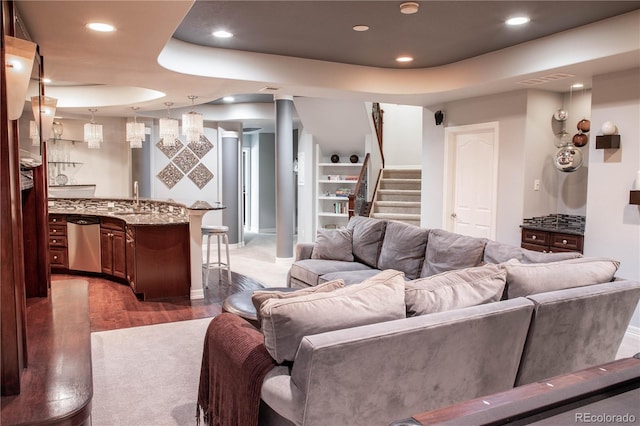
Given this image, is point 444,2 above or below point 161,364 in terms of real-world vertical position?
above

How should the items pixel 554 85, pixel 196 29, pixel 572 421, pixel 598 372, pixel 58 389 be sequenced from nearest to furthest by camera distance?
pixel 572 421 → pixel 598 372 → pixel 58 389 → pixel 196 29 → pixel 554 85

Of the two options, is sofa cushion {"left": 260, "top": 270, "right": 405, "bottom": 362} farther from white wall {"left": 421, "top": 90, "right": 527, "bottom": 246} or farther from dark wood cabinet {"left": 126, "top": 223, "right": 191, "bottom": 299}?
white wall {"left": 421, "top": 90, "right": 527, "bottom": 246}

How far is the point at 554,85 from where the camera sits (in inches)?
208

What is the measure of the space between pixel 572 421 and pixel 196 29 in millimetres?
4149

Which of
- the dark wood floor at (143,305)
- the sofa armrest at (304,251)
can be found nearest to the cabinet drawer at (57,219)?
the dark wood floor at (143,305)

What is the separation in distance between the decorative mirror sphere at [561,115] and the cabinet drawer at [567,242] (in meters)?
1.54

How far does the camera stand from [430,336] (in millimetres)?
1942

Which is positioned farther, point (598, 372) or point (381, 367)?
point (381, 367)

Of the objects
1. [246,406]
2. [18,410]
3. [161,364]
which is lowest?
[161,364]

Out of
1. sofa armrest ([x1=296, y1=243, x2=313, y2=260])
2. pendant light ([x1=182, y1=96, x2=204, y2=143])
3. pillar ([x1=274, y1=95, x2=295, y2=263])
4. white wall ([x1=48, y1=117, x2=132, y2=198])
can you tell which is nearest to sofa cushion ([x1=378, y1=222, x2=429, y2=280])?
sofa armrest ([x1=296, y1=243, x2=313, y2=260])

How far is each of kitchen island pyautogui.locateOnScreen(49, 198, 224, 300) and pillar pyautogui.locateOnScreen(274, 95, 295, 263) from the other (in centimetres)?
182

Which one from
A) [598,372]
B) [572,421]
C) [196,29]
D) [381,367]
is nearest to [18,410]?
[381,367]

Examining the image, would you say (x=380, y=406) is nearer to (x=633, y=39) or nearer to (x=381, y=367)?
(x=381, y=367)

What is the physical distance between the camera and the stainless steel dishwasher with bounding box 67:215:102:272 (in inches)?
253
